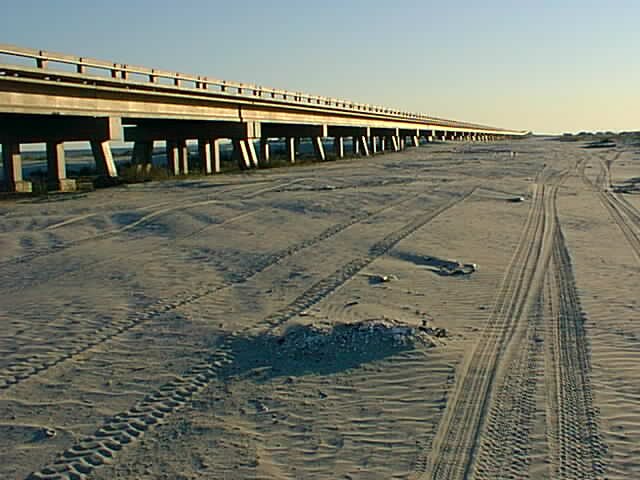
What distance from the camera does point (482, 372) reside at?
21.8 feet

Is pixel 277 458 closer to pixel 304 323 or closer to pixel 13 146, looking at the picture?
pixel 304 323

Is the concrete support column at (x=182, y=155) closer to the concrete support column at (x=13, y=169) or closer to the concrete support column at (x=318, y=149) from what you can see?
the concrete support column at (x=13, y=169)

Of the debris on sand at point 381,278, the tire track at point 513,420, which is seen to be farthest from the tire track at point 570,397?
the debris on sand at point 381,278

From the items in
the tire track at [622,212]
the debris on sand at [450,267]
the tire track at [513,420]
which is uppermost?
the tire track at [622,212]

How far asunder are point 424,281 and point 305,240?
11.8 feet

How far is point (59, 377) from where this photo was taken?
6645 mm

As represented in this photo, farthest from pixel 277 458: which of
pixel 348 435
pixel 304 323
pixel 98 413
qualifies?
pixel 304 323

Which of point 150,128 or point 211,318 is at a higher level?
point 150,128

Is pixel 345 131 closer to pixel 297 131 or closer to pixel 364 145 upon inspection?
pixel 364 145

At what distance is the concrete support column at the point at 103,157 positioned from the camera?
2586cm

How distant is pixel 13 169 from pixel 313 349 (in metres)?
21.0

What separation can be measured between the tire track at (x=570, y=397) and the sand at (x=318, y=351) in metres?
0.02

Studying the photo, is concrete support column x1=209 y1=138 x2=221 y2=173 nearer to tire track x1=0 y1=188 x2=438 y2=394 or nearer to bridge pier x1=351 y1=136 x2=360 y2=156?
tire track x1=0 y1=188 x2=438 y2=394

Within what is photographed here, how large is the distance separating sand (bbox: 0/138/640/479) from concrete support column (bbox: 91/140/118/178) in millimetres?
11089
